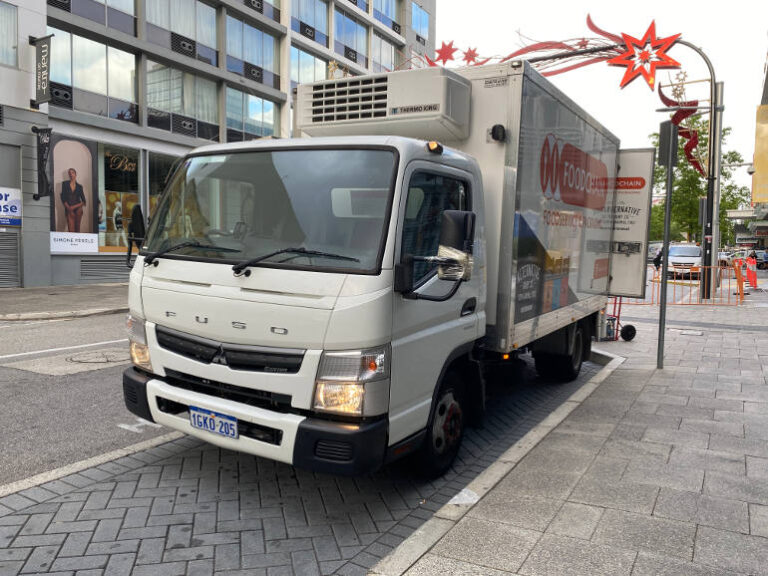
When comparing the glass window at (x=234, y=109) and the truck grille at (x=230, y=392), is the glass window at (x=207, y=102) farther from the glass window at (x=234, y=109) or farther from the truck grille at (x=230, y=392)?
the truck grille at (x=230, y=392)

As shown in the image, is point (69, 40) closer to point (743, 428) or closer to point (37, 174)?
point (37, 174)

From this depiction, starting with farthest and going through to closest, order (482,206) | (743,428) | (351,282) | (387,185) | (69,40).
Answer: (69,40) → (743,428) → (482,206) → (387,185) → (351,282)

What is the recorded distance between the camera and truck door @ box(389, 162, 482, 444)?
3619mm

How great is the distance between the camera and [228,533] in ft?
11.5

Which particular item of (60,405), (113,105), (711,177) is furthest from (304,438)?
(113,105)

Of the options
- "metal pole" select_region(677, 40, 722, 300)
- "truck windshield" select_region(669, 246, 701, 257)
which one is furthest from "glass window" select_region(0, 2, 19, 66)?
"truck windshield" select_region(669, 246, 701, 257)

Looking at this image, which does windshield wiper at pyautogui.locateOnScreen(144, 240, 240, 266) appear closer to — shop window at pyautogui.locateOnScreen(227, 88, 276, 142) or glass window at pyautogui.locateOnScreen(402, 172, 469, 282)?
glass window at pyautogui.locateOnScreen(402, 172, 469, 282)

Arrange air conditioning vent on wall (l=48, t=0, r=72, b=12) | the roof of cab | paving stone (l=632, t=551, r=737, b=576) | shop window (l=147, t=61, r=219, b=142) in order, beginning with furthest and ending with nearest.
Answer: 1. shop window (l=147, t=61, r=219, b=142)
2. air conditioning vent on wall (l=48, t=0, r=72, b=12)
3. the roof of cab
4. paving stone (l=632, t=551, r=737, b=576)

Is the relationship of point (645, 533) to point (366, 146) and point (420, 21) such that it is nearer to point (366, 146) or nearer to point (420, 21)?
point (366, 146)

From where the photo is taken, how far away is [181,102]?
24.5 meters

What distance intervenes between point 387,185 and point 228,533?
2138 millimetres

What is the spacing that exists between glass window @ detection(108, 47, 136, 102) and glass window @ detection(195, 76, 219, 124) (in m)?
3.11

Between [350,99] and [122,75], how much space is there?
20205 mm

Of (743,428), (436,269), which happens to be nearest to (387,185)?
(436,269)
